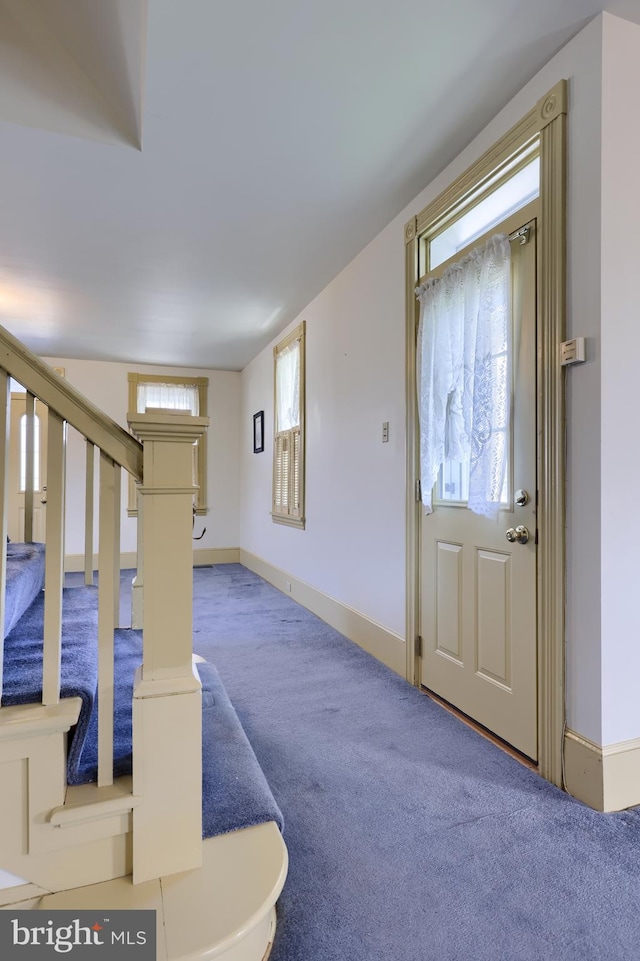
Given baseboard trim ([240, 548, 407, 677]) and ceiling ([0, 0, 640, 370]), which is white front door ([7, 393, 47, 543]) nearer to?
ceiling ([0, 0, 640, 370])

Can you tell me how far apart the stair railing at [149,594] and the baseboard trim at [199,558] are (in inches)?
199

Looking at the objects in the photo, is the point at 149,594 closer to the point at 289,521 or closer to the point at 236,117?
the point at 236,117

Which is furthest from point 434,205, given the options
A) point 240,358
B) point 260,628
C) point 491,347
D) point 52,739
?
point 240,358

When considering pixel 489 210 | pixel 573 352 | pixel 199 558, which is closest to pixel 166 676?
pixel 573 352

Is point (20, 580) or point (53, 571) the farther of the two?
point (20, 580)

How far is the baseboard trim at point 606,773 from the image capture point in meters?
1.51

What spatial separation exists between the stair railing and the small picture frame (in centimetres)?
429

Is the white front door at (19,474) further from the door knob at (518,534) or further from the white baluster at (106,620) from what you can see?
the door knob at (518,534)

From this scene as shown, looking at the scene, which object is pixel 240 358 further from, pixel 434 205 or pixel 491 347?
pixel 491 347

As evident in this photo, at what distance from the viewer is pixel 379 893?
1.22m

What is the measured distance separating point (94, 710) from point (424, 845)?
1.01 metres

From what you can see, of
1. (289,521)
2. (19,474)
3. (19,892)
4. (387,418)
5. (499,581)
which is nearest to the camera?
(19,892)

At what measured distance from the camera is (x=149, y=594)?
3.59ft

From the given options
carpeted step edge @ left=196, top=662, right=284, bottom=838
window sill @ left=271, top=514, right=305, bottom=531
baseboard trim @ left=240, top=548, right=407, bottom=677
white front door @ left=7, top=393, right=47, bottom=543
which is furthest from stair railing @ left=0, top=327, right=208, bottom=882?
white front door @ left=7, top=393, right=47, bottom=543
